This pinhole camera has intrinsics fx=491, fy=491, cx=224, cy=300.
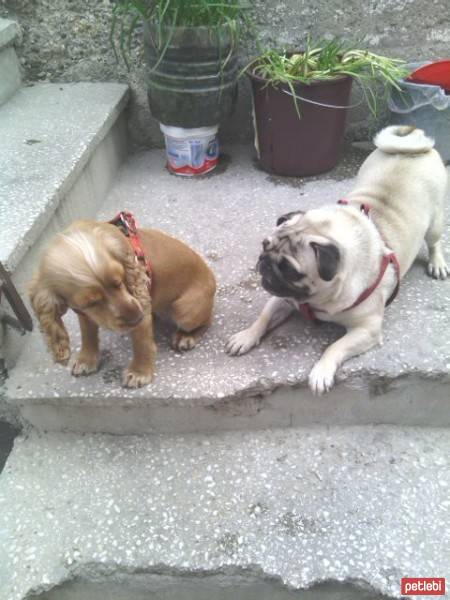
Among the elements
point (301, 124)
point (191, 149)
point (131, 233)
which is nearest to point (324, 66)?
point (301, 124)

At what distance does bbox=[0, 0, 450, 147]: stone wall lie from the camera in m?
3.13

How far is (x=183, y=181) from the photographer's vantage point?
10.6 ft

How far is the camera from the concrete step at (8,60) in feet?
9.96

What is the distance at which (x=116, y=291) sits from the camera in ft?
5.04

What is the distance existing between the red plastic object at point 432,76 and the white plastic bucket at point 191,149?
1280mm

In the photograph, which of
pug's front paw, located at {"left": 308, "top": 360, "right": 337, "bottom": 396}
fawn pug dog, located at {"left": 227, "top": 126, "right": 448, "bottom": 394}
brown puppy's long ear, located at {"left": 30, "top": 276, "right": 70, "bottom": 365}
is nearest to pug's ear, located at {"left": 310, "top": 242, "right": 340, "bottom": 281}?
fawn pug dog, located at {"left": 227, "top": 126, "right": 448, "bottom": 394}

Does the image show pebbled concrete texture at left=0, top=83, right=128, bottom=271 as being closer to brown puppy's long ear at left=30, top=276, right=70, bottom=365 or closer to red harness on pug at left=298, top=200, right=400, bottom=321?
brown puppy's long ear at left=30, top=276, right=70, bottom=365

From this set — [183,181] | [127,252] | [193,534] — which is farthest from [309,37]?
[193,534]

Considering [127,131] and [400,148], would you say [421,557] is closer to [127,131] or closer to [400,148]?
[400,148]

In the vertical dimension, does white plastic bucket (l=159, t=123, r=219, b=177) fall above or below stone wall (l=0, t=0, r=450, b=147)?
below

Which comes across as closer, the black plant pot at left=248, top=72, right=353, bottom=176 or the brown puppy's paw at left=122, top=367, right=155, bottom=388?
the brown puppy's paw at left=122, top=367, right=155, bottom=388

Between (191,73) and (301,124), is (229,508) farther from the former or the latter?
(191,73)

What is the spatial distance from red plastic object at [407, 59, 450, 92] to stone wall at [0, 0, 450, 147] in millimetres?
306

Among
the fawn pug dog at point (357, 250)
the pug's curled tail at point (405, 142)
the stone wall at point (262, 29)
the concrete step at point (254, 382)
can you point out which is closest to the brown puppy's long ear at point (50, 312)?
the concrete step at point (254, 382)
